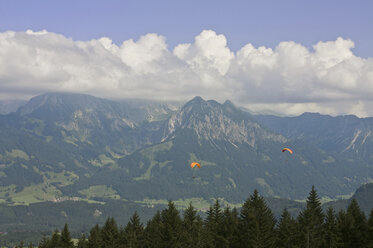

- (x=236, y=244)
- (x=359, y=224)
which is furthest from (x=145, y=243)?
(x=359, y=224)

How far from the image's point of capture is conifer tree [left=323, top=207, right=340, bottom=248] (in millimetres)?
99250

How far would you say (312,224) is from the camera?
352 ft

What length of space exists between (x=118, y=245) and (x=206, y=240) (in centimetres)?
2623

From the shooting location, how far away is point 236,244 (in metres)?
108

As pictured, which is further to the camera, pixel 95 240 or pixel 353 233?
pixel 95 240

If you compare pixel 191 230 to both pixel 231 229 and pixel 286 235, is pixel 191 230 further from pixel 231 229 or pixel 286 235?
pixel 286 235

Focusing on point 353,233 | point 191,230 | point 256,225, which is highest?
point 256,225

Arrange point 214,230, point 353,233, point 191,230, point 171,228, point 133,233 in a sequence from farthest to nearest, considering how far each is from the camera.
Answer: point 133,233
point 214,230
point 171,228
point 191,230
point 353,233

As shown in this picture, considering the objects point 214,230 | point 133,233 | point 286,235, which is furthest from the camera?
point 133,233

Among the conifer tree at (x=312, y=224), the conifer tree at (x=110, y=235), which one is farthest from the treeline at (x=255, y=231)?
the conifer tree at (x=110, y=235)

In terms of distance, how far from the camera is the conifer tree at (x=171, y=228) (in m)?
107

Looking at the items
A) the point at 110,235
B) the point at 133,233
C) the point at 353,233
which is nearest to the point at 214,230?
the point at 133,233

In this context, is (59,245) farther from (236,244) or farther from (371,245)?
(371,245)

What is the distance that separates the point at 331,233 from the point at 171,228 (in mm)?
36644
